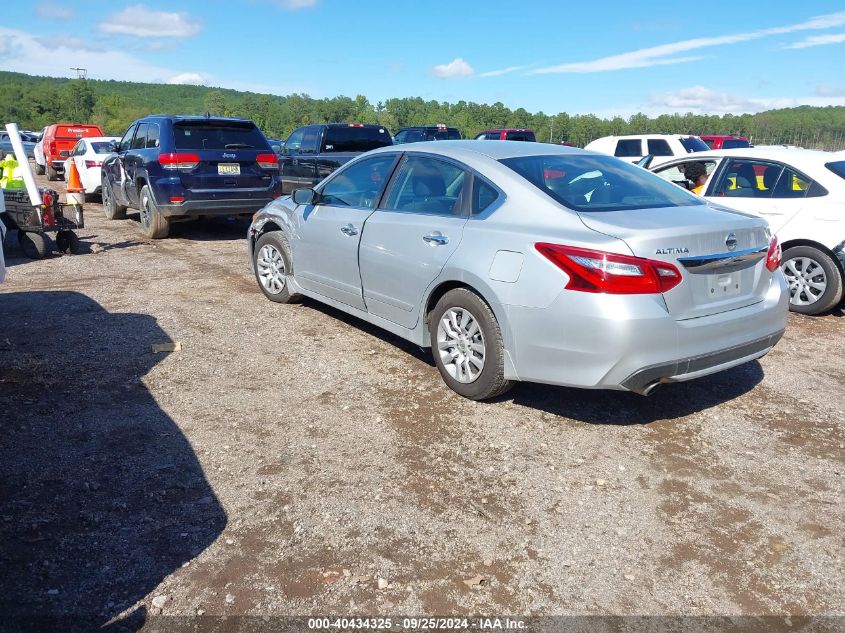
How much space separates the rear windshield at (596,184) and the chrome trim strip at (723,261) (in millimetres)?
560

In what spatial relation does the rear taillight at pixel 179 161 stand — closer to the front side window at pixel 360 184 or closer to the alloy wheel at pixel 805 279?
the front side window at pixel 360 184

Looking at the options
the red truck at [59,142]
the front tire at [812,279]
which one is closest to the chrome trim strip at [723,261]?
the front tire at [812,279]

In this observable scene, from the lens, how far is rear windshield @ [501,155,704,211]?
4.25m

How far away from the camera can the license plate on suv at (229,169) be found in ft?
32.6

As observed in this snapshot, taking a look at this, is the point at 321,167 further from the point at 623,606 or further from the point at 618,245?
the point at 623,606

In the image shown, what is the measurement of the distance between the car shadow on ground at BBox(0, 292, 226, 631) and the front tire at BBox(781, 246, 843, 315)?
612 cm

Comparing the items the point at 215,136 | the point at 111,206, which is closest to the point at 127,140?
the point at 111,206

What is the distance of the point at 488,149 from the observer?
488 centimetres

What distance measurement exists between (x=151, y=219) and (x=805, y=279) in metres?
8.94

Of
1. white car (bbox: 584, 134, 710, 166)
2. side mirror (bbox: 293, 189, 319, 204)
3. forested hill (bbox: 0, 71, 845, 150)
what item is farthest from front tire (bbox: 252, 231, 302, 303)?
forested hill (bbox: 0, 71, 845, 150)

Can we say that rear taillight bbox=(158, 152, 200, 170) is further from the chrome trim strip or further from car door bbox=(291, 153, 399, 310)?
the chrome trim strip

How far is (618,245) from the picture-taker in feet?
Answer: 12.0

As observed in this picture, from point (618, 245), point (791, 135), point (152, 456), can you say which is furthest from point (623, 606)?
point (791, 135)

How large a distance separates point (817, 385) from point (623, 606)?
331cm
